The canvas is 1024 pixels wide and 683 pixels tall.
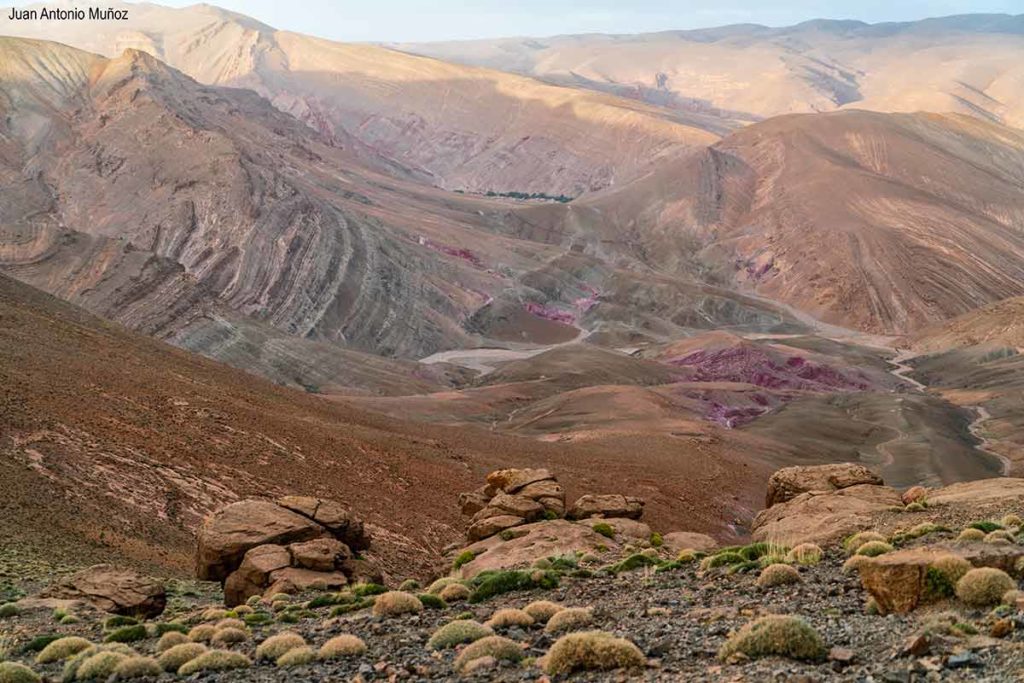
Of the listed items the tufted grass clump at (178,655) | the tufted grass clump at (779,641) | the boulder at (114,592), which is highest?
the tufted grass clump at (779,641)

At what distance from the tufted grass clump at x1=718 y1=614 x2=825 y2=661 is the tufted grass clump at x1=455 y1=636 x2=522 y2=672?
2.86 metres

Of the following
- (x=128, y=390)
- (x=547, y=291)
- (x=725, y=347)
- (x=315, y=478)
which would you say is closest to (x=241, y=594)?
(x=315, y=478)

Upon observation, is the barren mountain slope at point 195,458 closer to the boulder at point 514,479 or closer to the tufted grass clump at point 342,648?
the boulder at point 514,479

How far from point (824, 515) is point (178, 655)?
51.2 ft

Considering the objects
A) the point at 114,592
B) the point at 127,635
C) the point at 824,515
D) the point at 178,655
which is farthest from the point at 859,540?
the point at 114,592

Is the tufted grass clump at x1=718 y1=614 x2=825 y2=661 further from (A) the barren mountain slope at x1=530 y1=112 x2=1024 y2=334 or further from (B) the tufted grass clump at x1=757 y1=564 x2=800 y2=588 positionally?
(A) the barren mountain slope at x1=530 y1=112 x2=1024 y2=334

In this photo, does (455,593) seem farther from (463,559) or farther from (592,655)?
(463,559)

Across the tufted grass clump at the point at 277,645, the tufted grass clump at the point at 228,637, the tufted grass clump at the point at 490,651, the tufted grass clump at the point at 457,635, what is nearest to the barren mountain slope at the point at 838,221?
the tufted grass clump at the point at 228,637

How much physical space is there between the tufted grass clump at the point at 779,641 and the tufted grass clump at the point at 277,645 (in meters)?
6.64

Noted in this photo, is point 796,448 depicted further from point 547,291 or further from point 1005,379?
point 547,291

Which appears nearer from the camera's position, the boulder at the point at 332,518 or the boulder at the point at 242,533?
the boulder at the point at 242,533

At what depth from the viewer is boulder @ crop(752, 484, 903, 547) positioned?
69.5 ft

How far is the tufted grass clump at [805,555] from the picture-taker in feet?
57.7

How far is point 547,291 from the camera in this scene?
141625mm
